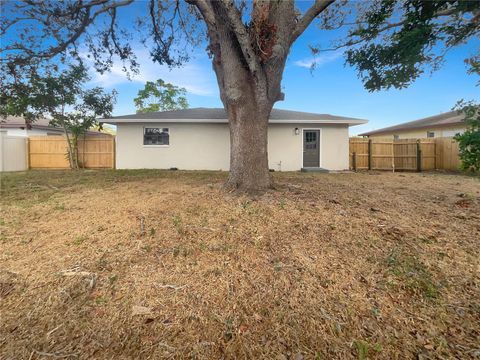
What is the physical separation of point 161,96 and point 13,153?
755 inches

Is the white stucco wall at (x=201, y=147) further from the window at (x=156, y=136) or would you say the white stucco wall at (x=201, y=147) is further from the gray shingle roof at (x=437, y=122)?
the gray shingle roof at (x=437, y=122)

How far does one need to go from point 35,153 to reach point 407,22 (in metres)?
17.4

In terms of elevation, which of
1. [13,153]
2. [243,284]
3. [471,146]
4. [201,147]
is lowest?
[243,284]

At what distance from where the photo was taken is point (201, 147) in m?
12.4

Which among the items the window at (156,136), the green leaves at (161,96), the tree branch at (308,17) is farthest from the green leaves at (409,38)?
the green leaves at (161,96)

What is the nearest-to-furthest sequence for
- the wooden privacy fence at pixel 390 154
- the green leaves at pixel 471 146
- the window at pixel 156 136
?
1. the green leaves at pixel 471 146
2. the window at pixel 156 136
3. the wooden privacy fence at pixel 390 154

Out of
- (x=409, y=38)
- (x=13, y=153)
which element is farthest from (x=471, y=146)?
(x=13, y=153)

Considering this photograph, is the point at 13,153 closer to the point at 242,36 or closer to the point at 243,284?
the point at 242,36

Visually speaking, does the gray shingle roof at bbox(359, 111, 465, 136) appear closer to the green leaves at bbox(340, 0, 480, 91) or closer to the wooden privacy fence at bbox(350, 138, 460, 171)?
the wooden privacy fence at bbox(350, 138, 460, 171)

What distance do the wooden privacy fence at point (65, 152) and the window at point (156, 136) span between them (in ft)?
7.79

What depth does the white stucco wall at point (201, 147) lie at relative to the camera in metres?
12.3

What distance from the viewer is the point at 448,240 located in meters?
3.06

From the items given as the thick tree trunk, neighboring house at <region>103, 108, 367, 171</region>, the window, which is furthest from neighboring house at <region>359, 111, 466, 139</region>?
the window

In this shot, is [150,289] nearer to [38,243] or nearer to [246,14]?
[38,243]
